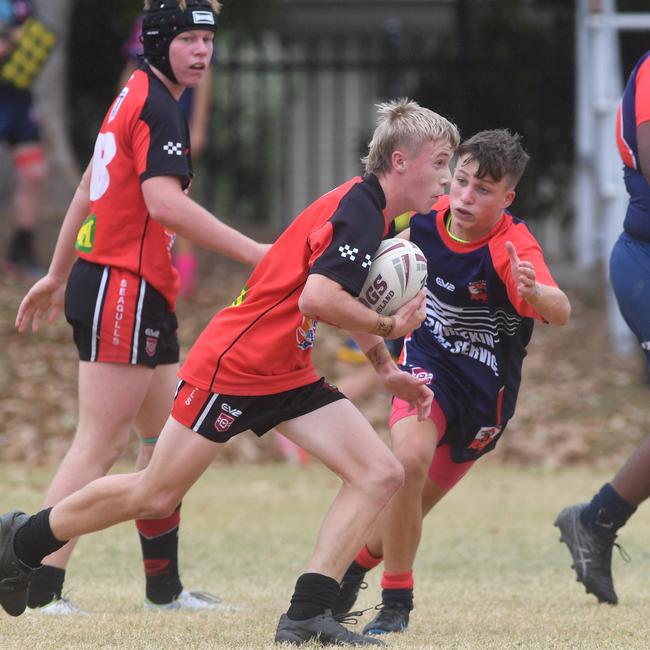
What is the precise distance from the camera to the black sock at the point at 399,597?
17.2 ft

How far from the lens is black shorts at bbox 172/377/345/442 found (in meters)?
4.69

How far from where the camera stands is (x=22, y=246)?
12.3 meters

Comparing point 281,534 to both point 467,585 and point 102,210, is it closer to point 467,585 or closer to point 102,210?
point 467,585

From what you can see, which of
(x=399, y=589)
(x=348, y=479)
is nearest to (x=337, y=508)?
(x=348, y=479)

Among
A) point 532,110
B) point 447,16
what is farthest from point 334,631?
point 447,16

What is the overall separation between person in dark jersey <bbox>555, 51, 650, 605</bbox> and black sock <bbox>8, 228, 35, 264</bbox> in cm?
736

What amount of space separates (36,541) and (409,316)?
155 centimetres

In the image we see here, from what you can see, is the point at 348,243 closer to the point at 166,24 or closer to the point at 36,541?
the point at 166,24

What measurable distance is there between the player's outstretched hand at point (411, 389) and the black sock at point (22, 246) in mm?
7816

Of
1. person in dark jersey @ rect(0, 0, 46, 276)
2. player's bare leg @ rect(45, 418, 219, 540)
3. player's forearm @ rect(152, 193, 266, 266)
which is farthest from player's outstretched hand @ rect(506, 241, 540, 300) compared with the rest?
person in dark jersey @ rect(0, 0, 46, 276)

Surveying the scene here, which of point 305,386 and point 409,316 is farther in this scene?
point 305,386

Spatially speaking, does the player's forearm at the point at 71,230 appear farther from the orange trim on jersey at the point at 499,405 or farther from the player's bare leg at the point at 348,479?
the orange trim on jersey at the point at 499,405

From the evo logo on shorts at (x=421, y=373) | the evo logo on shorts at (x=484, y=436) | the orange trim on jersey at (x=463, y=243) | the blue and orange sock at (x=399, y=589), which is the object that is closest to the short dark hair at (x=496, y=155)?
the orange trim on jersey at (x=463, y=243)

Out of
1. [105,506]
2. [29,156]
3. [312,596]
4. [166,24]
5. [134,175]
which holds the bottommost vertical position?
[312,596]
